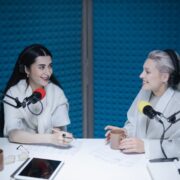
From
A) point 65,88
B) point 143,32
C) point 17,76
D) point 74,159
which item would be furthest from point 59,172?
point 143,32

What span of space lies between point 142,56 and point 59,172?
67.1 inches

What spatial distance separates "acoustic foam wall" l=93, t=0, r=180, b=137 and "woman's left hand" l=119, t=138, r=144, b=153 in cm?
128

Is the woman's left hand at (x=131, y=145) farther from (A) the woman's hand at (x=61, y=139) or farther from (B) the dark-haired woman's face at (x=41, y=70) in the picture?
(B) the dark-haired woman's face at (x=41, y=70)

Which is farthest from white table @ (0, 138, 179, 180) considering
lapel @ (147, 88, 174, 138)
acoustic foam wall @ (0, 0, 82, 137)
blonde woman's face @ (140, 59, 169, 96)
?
acoustic foam wall @ (0, 0, 82, 137)

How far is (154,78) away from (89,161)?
0.79 metres

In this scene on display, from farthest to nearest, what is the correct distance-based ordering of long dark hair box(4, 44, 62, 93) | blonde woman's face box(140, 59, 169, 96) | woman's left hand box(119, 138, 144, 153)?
long dark hair box(4, 44, 62, 93) < blonde woman's face box(140, 59, 169, 96) < woman's left hand box(119, 138, 144, 153)

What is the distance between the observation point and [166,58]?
2396 mm

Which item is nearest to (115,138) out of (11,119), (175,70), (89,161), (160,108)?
(89,161)

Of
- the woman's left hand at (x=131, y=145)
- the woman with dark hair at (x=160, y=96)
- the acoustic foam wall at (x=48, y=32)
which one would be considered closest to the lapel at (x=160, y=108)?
the woman with dark hair at (x=160, y=96)

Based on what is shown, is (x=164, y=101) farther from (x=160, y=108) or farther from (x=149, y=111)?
(x=149, y=111)

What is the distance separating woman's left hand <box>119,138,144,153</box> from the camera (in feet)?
6.90

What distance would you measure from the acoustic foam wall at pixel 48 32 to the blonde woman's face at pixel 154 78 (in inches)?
39.3

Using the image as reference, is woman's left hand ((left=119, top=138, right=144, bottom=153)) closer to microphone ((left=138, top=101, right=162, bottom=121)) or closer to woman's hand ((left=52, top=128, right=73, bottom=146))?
microphone ((left=138, top=101, right=162, bottom=121))

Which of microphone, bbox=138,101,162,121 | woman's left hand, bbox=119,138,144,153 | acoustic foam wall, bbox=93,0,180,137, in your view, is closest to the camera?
microphone, bbox=138,101,162,121
